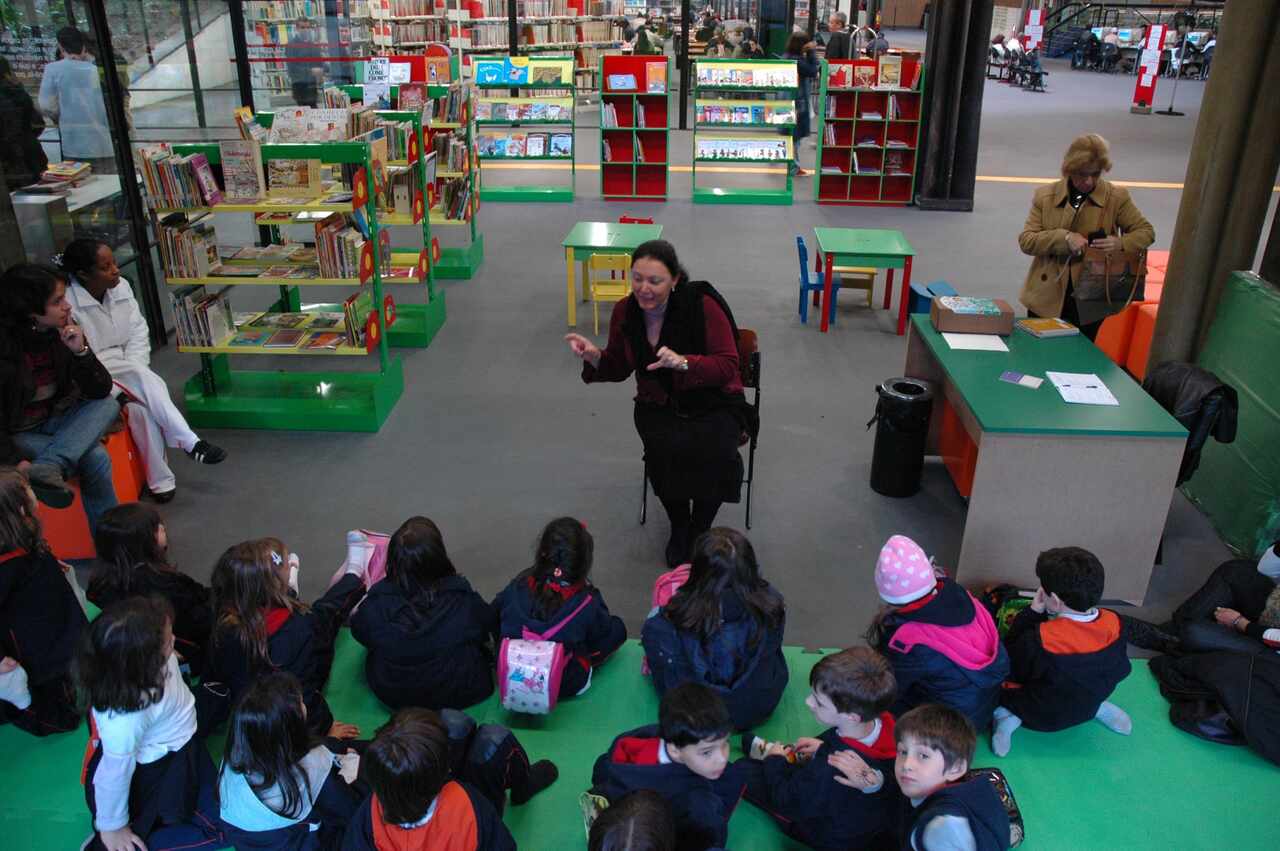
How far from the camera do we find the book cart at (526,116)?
11.4 meters

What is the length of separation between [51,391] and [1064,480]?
168 inches

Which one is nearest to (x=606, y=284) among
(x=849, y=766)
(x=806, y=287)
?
(x=806, y=287)

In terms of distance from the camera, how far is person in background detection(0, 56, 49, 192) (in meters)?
5.39

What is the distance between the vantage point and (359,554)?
3799 mm

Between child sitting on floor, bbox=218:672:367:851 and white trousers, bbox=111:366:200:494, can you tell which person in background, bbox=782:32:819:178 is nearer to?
white trousers, bbox=111:366:200:494

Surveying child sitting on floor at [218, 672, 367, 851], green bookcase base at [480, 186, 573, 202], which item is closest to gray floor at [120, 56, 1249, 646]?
child sitting on floor at [218, 672, 367, 851]

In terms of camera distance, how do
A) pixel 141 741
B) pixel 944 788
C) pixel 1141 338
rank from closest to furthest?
pixel 944 788 < pixel 141 741 < pixel 1141 338

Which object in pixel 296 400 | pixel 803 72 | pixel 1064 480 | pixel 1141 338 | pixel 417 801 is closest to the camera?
pixel 417 801

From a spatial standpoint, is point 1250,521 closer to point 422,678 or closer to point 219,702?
point 422,678

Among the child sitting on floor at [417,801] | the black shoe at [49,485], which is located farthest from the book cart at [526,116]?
the child sitting on floor at [417,801]

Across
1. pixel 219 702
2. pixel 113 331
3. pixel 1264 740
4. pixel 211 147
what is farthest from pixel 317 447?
pixel 1264 740

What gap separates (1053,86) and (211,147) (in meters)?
20.8

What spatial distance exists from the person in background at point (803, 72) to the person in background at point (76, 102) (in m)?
9.03

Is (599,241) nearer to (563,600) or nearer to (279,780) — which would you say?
(563,600)
